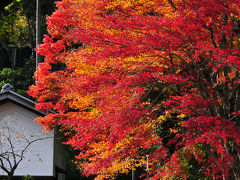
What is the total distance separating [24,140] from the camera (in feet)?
58.9

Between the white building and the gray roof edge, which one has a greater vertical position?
the gray roof edge

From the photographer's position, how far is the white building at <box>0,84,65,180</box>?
17844 mm

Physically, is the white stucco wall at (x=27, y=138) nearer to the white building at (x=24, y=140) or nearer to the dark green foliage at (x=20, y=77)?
the white building at (x=24, y=140)

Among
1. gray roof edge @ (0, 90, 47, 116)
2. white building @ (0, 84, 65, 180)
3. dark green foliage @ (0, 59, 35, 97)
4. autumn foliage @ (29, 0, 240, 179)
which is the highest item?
autumn foliage @ (29, 0, 240, 179)

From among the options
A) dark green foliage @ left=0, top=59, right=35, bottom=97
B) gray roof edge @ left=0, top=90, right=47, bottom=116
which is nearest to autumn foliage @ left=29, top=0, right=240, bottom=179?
gray roof edge @ left=0, top=90, right=47, bottom=116

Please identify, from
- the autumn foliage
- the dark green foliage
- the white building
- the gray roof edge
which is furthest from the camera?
the dark green foliage

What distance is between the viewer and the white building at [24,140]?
1784 cm

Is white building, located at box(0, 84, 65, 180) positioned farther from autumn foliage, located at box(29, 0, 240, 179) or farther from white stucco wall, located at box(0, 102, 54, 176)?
autumn foliage, located at box(29, 0, 240, 179)

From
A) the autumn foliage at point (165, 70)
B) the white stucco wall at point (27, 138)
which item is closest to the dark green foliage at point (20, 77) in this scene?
the white stucco wall at point (27, 138)

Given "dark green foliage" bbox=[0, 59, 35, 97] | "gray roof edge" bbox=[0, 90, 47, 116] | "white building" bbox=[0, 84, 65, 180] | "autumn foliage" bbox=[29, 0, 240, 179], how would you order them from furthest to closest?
"dark green foliage" bbox=[0, 59, 35, 97]
"gray roof edge" bbox=[0, 90, 47, 116]
"white building" bbox=[0, 84, 65, 180]
"autumn foliage" bbox=[29, 0, 240, 179]

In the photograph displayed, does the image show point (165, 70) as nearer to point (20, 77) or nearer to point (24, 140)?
point (24, 140)

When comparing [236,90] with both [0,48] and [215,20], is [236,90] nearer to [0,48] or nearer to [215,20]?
[215,20]

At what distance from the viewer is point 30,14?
1292 inches

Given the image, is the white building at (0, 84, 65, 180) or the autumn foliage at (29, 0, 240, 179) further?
the white building at (0, 84, 65, 180)
